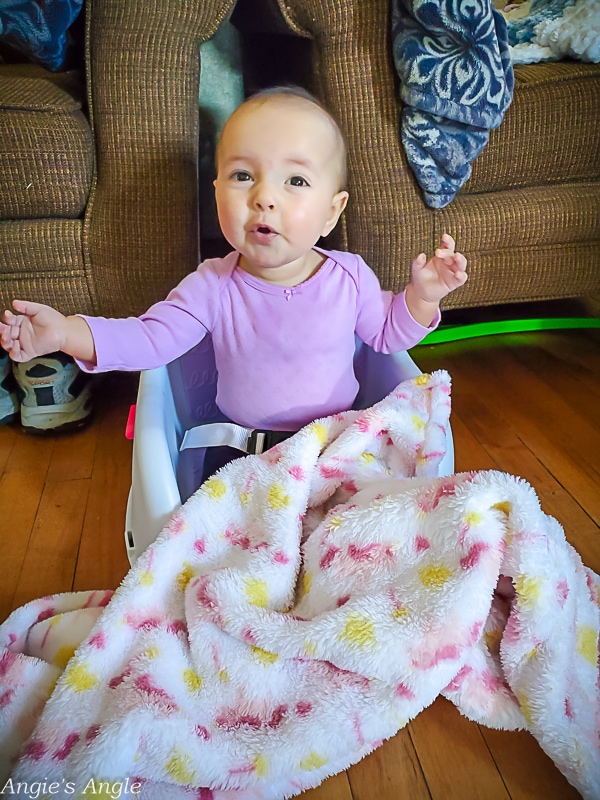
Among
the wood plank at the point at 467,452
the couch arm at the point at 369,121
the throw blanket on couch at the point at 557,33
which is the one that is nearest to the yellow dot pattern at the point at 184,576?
the wood plank at the point at 467,452

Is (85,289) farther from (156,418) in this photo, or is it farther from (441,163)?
(441,163)

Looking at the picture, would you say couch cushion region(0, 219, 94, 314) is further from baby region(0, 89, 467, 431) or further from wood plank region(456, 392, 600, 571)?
wood plank region(456, 392, 600, 571)

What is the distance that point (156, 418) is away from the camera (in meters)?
0.69

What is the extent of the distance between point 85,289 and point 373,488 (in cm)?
59

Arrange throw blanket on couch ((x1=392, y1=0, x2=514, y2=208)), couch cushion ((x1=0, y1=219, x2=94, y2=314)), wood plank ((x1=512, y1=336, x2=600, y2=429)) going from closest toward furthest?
throw blanket on couch ((x1=392, y1=0, x2=514, y2=208)), couch cushion ((x1=0, y1=219, x2=94, y2=314)), wood plank ((x1=512, y1=336, x2=600, y2=429))

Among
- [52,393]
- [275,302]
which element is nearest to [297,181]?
[275,302]

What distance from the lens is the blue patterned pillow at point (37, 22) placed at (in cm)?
94

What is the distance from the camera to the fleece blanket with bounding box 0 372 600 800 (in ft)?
1.68

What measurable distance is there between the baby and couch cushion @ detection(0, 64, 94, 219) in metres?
0.26

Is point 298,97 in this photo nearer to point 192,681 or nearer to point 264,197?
point 264,197

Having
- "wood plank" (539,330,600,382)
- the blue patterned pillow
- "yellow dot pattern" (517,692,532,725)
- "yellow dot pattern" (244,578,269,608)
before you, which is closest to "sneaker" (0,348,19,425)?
the blue patterned pillow

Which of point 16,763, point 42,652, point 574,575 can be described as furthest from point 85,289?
point 574,575

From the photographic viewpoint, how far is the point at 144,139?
894mm

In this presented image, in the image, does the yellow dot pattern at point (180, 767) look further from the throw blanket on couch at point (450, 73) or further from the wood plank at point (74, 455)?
the throw blanket on couch at point (450, 73)
